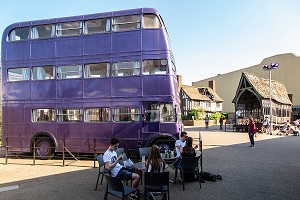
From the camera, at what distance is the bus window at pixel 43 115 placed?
1231 cm

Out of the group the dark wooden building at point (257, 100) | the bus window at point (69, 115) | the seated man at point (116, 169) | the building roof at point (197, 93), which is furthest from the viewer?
the building roof at point (197, 93)

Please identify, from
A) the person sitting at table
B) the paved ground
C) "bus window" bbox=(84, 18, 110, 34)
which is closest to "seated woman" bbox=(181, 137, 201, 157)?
the paved ground

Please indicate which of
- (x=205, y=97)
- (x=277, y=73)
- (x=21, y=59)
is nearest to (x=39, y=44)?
(x=21, y=59)

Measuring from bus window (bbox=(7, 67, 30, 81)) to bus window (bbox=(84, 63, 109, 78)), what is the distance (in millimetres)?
2963

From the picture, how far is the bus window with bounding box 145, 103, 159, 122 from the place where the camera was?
11117mm

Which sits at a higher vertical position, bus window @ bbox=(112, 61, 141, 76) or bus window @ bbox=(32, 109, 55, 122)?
bus window @ bbox=(112, 61, 141, 76)

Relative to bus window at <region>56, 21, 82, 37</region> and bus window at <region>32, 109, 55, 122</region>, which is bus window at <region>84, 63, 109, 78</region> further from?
bus window at <region>32, 109, 55, 122</region>

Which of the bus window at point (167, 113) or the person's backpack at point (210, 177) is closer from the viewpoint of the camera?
the person's backpack at point (210, 177)

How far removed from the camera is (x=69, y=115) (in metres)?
12.1

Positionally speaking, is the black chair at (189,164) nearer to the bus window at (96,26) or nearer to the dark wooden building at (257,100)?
the bus window at (96,26)

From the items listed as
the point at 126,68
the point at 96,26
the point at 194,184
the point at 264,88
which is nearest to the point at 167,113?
the point at 126,68

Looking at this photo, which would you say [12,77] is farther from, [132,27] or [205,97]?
[205,97]

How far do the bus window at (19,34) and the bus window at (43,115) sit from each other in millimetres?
3525

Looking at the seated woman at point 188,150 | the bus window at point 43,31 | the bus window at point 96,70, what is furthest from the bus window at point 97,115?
the seated woman at point 188,150
